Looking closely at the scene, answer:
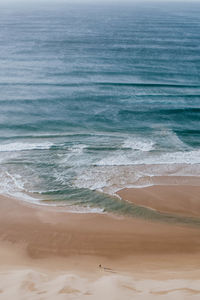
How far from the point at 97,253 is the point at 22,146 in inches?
514

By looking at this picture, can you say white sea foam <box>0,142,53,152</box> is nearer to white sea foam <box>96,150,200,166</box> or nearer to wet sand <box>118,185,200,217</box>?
white sea foam <box>96,150,200,166</box>

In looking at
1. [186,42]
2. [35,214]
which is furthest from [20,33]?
[35,214]

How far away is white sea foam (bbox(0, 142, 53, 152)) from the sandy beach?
6.54 metres

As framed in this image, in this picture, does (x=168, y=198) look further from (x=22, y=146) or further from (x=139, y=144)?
(x=22, y=146)

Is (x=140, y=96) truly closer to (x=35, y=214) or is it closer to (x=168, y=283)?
(x=35, y=214)

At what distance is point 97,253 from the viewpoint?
14266 mm

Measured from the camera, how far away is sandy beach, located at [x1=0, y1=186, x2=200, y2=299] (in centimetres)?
1013

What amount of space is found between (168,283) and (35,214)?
905cm

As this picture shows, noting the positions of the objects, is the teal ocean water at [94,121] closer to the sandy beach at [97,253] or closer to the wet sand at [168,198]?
the wet sand at [168,198]

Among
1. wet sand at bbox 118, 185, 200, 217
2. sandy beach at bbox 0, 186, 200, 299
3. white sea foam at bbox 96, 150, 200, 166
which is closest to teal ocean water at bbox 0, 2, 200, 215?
white sea foam at bbox 96, 150, 200, 166

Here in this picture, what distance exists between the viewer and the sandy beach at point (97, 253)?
10133mm

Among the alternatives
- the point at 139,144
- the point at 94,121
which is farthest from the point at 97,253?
the point at 94,121

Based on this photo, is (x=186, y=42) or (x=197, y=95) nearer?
(x=197, y=95)

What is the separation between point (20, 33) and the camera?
7050 cm
